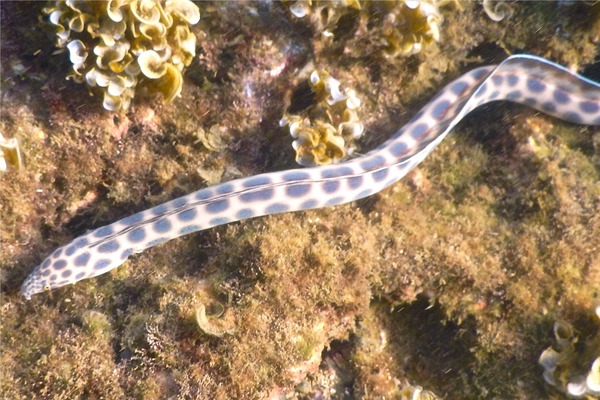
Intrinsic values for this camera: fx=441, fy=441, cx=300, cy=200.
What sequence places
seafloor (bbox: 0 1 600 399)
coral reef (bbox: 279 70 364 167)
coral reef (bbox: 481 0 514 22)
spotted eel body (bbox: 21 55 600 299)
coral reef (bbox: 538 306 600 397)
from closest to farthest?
coral reef (bbox: 538 306 600 397) < seafloor (bbox: 0 1 600 399) < spotted eel body (bbox: 21 55 600 299) < coral reef (bbox: 279 70 364 167) < coral reef (bbox: 481 0 514 22)

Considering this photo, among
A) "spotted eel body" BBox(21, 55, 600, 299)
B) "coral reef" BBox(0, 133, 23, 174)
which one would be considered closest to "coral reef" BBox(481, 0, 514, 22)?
"spotted eel body" BBox(21, 55, 600, 299)

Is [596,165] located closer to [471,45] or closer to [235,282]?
[471,45]

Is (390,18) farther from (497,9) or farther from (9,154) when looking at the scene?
(9,154)

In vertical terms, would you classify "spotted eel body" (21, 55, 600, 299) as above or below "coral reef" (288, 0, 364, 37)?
below

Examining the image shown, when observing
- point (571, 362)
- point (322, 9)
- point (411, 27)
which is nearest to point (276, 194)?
point (322, 9)

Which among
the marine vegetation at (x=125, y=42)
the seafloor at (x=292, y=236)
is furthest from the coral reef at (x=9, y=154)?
the marine vegetation at (x=125, y=42)

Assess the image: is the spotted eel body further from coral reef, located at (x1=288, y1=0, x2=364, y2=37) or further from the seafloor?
coral reef, located at (x1=288, y1=0, x2=364, y2=37)

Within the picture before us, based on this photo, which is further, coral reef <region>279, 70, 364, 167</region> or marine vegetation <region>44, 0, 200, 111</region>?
coral reef <region>279, 70, 364, 167</region>
